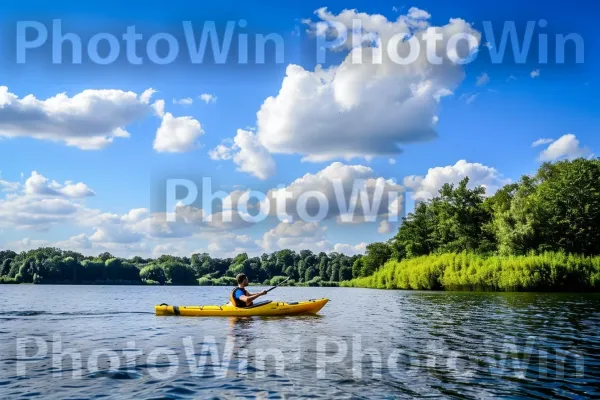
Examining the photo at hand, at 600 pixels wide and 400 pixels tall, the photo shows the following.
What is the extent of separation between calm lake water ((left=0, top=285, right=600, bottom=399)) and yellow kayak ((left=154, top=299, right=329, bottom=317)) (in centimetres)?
271

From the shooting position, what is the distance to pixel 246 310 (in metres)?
20.1

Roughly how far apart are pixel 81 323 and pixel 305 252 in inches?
5231

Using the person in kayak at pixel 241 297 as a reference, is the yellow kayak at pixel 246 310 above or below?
below

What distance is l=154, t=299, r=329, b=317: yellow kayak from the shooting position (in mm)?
20172

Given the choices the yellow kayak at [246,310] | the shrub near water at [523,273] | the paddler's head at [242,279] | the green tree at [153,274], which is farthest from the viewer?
the green tree at [153,274]

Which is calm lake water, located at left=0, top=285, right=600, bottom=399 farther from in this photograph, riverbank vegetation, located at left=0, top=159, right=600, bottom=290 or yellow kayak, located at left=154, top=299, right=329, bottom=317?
riverbank vegetation, located at left=0, top=159, right=600, bottom=290

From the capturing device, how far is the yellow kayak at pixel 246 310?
66.2ft

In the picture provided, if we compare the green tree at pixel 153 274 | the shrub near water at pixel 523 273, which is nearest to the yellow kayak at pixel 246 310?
the shrub near water at pixel 523 273

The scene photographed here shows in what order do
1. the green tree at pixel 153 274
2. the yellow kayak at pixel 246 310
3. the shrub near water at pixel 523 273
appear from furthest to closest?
the green tree at pixel 153 274, the shrub near water at pixel 523 273, the yellow kayak at pixel 246 310

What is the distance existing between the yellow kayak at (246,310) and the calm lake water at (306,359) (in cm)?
271

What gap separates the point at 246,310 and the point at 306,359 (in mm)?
10278

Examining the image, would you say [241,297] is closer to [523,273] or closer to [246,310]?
[246,310]

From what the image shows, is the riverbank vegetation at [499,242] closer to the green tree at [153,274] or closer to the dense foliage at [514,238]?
the dense foliage at [514,238]

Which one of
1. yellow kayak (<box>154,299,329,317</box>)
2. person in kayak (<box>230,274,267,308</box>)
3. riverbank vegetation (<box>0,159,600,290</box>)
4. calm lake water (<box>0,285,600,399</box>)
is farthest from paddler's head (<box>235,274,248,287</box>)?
riverbank vegetation (<box>0,159,600,290</box>)
